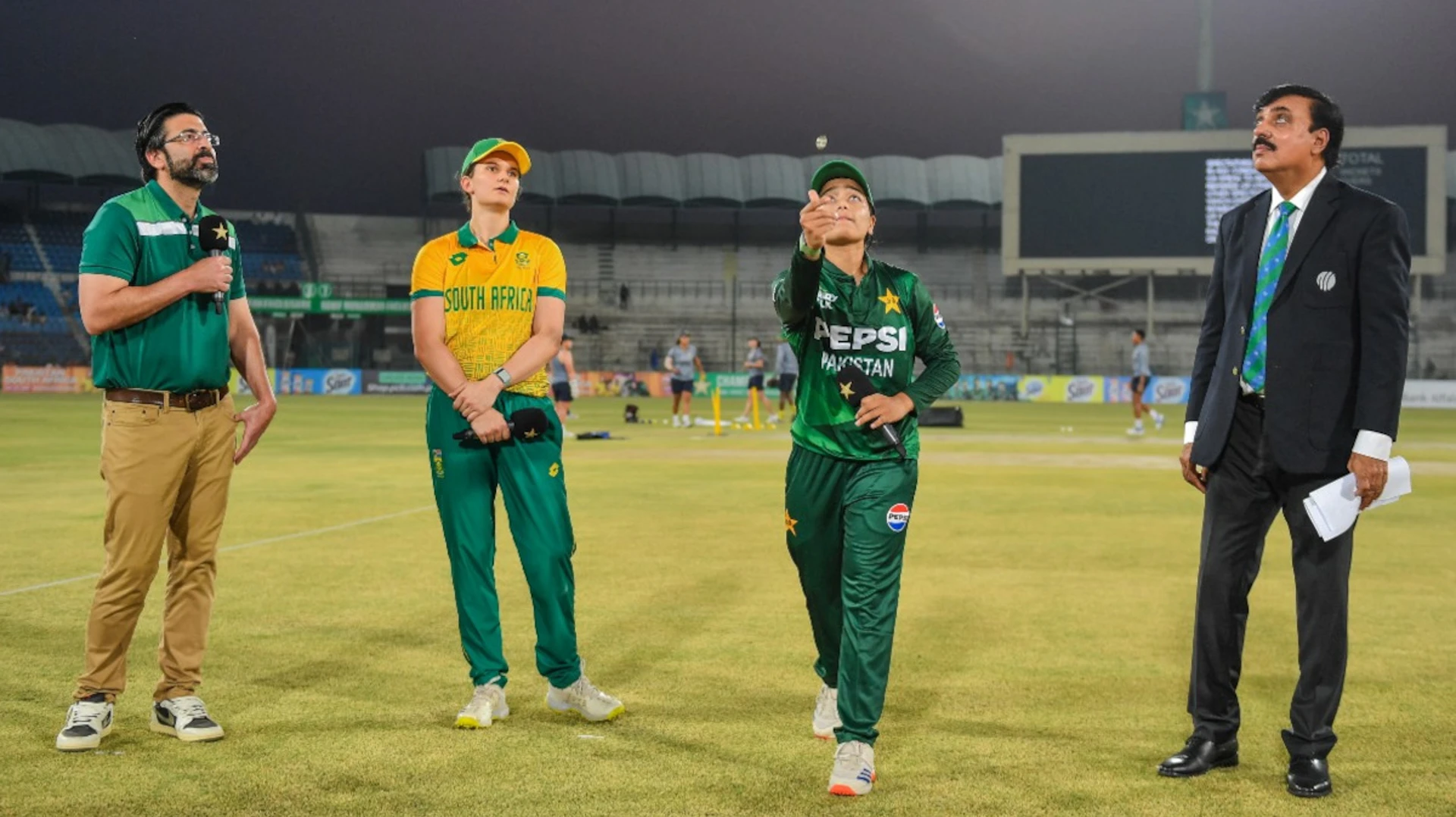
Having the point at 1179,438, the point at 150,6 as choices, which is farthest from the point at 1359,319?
the point at 150,6

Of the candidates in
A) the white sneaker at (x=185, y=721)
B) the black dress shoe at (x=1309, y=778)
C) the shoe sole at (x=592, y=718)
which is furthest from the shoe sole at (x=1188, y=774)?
the white sneaker at (x=185, y=721)

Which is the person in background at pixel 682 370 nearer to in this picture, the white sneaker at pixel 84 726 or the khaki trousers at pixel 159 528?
the khaki trousers at pixel 159 528

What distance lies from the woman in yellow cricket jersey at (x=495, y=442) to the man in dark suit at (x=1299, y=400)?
7.85 feet

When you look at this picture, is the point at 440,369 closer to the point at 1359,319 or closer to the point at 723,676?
the point at 723,676

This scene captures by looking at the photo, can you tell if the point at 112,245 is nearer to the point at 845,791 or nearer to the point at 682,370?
the point at 845,791

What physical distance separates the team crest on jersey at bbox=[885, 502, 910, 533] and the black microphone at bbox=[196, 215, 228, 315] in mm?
2602

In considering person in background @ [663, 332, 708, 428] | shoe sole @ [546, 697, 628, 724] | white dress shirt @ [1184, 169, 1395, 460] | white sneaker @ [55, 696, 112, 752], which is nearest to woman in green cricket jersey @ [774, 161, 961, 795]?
shoe sole @ [546, 697, 628, 724]

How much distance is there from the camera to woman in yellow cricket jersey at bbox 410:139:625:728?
17.9 feet

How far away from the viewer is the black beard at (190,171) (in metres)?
5.13

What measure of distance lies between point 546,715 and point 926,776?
5.48ft

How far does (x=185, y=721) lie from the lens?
5090 millimetres

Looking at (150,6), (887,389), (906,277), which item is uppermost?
(150,6)

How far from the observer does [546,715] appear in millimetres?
5586

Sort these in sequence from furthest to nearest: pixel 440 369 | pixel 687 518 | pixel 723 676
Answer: pixel 687 518
pixel 723 676
pixel 440 369
